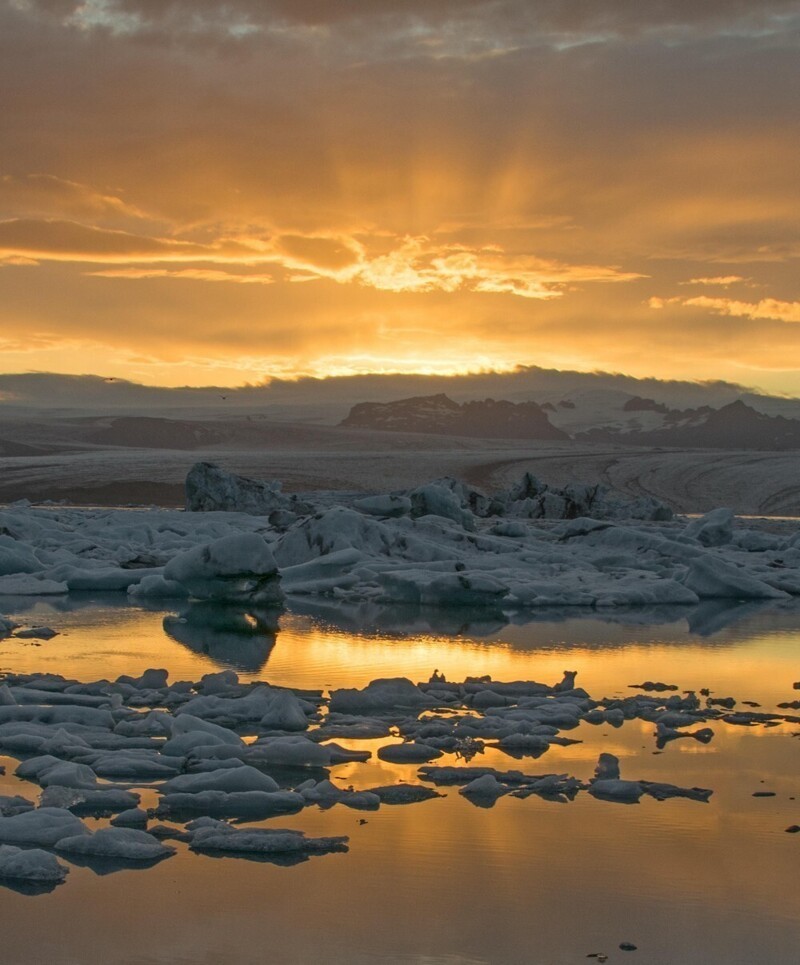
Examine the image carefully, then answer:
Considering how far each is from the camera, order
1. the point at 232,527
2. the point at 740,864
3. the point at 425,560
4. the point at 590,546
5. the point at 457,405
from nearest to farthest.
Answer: the point at 740,864 → the point at 425,560 → the point at 590,546 → the point at 232,527 → the point at 457,405

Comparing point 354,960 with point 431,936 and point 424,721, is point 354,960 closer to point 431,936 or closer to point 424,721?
point 431,936

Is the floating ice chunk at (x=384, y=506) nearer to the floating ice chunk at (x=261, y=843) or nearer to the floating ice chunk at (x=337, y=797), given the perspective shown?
the floating ice chunk at (x=337, y=797)

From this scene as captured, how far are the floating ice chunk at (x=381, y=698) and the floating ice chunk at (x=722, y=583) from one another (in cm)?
768

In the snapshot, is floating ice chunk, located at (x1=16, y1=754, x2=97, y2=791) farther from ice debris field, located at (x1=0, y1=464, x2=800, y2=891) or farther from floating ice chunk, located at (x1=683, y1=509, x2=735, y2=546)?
floating ice chunk, located at (x1=683, y1=509, x2=735, y2=546)

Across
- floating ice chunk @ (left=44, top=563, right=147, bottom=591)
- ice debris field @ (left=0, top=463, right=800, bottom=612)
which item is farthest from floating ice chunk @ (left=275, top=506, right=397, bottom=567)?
floating ice chunk @ (left=44, top=563, right=147, bottom=591)

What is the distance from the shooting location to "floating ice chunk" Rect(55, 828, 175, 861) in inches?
203

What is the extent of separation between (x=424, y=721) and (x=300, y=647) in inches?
139

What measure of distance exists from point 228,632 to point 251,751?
563 cm

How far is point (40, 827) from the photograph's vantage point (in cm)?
534

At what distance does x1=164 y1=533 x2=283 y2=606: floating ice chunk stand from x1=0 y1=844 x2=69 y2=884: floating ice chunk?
8.57 meters

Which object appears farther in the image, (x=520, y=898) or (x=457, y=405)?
(x=457, y=405)

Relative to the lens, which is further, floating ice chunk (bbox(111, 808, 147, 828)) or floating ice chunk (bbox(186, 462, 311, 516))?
floating ice chunk (bbox(186, 462, 311, 516))

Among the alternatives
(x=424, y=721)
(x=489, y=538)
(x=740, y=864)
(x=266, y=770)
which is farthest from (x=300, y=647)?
(x=489, y=538)

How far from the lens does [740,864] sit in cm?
526
